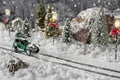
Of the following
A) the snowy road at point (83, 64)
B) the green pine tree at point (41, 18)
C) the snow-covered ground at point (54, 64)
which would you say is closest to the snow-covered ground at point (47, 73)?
the snow-covered ground at point (54, 64)

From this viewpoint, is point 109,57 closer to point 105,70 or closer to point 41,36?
point 105,70

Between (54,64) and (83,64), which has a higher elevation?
(54,64)

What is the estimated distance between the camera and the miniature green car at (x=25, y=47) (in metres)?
28.6

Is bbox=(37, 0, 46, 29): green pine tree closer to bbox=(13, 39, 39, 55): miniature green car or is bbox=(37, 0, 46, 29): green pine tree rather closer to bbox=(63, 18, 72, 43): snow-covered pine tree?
bbox=(63, 18, 72, 43): snow-covered pine tree

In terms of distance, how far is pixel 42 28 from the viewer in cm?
4328

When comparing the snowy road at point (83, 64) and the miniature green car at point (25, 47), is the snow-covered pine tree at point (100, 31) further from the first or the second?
the miniature green car at point (25, 47)

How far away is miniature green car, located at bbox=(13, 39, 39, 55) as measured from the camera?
2858 cm

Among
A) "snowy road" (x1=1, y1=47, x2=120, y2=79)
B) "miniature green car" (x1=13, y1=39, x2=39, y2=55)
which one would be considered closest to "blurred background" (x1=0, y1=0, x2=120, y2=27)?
"miniature green car" (x1=13, y1=39, x2=39, y2=55)

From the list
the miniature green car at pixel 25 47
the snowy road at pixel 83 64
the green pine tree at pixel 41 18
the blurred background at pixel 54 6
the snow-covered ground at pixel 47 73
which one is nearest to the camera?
the snow-covered ground at pixel 47 73

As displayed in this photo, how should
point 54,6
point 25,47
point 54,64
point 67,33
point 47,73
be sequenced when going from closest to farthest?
point 47,73
point 54,64
point 25,47
point 67,33
point 54,6

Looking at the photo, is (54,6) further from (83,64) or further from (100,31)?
(83,64)

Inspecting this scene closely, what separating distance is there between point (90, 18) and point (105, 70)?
35.8ft

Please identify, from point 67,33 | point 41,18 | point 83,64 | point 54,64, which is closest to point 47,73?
point 54,64

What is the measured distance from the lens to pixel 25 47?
95.8 feet
